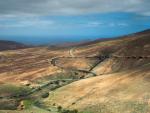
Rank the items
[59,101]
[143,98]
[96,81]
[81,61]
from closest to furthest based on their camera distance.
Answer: [143,98] → [59,101] → [96,81] → [81,61]

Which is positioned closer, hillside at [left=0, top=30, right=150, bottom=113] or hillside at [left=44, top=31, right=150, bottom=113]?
hillside at [left=44, top=31, right=150, bottom=113]

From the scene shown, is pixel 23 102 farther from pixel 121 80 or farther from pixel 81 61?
pixel 81 61

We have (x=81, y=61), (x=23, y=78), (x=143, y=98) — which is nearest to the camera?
(x=143, y=98)

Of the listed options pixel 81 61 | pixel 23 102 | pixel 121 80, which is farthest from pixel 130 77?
pixel 81 61

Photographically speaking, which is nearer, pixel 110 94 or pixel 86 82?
pixel 110 94

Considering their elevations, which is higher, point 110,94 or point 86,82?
point 86,82

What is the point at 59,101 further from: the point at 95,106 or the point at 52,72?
the point at 52,72

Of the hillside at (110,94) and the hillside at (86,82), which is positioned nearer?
the hillside at (110,94)

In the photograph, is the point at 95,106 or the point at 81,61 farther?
the point at 81,61

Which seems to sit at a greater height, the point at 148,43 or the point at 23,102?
the point at 148,43
